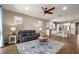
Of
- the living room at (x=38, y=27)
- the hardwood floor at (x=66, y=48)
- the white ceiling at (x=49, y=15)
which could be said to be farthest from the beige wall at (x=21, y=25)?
the hardwood floor at (x=66, y=48)

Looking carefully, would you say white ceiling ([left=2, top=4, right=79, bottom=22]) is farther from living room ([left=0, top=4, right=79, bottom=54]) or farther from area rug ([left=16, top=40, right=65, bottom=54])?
area rug ([left=16, top=40, right=65, bottom=54])

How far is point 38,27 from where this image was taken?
8.84 feet

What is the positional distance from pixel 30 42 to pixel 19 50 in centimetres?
41

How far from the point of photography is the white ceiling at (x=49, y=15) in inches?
98.3

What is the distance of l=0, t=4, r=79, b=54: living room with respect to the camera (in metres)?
2.52

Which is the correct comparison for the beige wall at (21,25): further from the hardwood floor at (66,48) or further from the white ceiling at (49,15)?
the hardwood floor at (66,48)

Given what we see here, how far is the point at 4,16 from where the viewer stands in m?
2.49

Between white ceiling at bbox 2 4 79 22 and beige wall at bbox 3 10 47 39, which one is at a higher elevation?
white ceiling at bbox 2 4 79 22

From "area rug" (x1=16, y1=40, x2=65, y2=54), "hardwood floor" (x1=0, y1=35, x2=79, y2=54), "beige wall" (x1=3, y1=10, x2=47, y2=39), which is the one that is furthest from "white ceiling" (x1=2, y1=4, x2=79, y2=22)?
"area rug" (x1=16, y1=40, x2=65, y2=54)

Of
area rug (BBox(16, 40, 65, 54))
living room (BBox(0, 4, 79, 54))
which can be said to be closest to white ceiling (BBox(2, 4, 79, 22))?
living room (BBox(0, 4, 79, 54))

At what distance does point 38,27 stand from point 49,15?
1.66 ft
